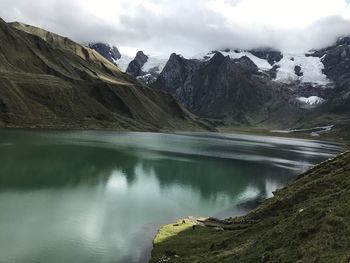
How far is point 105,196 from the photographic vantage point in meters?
75.6

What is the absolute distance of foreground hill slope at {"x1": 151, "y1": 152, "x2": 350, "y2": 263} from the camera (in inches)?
1032

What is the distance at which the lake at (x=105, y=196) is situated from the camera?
1804 inches

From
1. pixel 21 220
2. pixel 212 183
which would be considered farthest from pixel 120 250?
pixel 212 183

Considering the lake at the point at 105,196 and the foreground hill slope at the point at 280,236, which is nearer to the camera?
the foreground hill slope at the point at 280,236

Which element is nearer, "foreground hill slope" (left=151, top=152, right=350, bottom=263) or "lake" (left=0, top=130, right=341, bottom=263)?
"foreground hill slope" (left=151, top=152, right=350, bottom=263)

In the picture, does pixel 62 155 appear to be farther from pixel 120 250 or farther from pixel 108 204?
pixel 120 250

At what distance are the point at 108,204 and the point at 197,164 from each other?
209 feet

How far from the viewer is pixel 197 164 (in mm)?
130750

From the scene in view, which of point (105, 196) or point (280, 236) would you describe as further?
point (105, 196)

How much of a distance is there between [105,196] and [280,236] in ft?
160

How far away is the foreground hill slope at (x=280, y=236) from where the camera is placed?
26.2m

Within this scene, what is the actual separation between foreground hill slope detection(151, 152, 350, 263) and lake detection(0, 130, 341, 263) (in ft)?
12.3

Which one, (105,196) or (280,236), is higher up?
(280,236)

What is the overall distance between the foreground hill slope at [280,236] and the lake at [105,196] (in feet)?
12.3
